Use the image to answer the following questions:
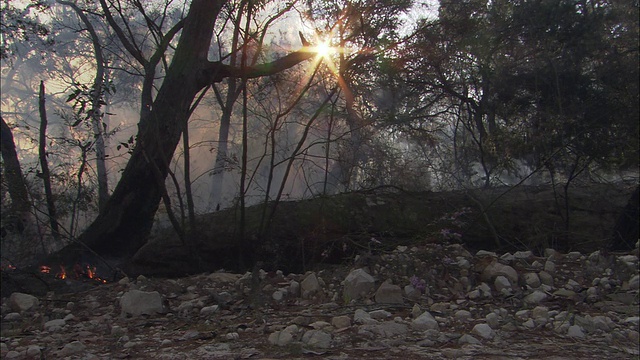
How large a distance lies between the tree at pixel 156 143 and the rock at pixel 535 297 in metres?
3.56

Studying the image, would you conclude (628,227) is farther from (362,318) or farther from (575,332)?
(362,318)

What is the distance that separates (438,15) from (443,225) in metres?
5.09

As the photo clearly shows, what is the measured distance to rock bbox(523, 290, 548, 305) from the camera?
3.38 m

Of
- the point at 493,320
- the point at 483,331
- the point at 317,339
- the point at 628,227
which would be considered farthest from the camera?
the point at 628,227

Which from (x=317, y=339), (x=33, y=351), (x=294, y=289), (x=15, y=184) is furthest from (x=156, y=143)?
(x=317, y=339)

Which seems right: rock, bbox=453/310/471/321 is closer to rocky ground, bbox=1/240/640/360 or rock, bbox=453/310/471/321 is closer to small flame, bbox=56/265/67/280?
rocky ground, bbox=1/240/640/360

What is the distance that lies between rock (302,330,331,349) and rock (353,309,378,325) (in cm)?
33

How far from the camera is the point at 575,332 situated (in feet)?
9.20

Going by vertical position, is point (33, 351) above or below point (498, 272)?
below

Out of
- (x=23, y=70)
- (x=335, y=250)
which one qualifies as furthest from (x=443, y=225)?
(x=23, y=70)

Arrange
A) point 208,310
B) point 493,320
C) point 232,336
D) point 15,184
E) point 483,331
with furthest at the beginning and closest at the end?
point 15,184 < point 208,310 < point 493,320 < point 232,336 < point 483,331

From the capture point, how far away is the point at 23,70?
122 ft

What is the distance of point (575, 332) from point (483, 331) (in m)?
0.53

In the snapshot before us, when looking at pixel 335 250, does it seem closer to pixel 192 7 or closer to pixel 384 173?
pixel 384 173
